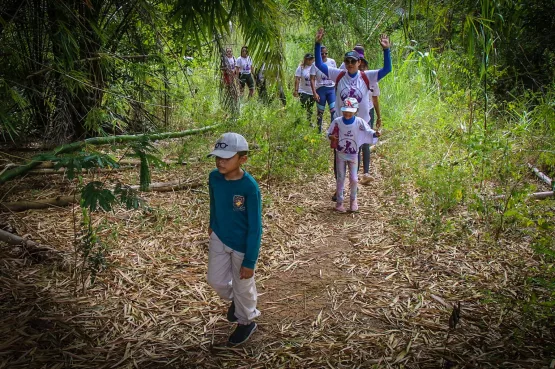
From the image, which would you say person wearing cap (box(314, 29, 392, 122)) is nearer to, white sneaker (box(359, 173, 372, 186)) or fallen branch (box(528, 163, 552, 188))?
white sneaker (box(359, 173, 372, 186))

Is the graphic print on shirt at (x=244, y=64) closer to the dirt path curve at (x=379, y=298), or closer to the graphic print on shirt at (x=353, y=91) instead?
the graphic print on shirt at (x=353, y=91)

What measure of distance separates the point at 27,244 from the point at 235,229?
5.49 feet

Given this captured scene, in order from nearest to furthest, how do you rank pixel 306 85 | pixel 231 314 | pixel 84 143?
1. pixel 231 314
2. pixel 84 143
3. pixel 306 85

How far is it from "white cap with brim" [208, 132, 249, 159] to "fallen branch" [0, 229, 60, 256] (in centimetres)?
162

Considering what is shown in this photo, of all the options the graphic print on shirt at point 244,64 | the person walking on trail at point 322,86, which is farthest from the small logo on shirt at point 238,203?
the graphic print on shirt at point 244,64

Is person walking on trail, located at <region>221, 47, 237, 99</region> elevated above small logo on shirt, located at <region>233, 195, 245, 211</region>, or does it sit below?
above

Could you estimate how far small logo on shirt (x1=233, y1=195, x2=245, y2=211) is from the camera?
2.45 meters

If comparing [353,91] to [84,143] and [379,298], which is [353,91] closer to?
[379,298]

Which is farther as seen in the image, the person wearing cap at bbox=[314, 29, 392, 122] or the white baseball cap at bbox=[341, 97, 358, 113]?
the person wearing cap at bbox=[314, 29, 392, 122]

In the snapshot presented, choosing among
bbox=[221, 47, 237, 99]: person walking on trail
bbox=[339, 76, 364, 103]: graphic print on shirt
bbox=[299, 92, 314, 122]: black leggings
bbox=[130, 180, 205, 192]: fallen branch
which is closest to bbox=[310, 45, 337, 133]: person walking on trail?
bbox=[299, 92, 314, 122]: black leggings

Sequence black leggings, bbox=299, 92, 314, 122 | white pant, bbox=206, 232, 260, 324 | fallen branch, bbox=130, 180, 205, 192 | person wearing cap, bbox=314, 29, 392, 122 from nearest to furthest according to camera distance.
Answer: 1. white pant, bbox=206, 232, 260, 324
2. fallen branch, bbox=130, 180, 205, 192
3. person wearing cap, bbox=314, 29, 392, 122
4. black leggings, bbox=299, 92, 314, 122

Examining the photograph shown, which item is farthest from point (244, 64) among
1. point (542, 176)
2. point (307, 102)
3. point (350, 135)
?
point (542, 176)

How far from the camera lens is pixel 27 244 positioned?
3.18 meters

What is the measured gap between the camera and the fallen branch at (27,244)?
10.2 ft
